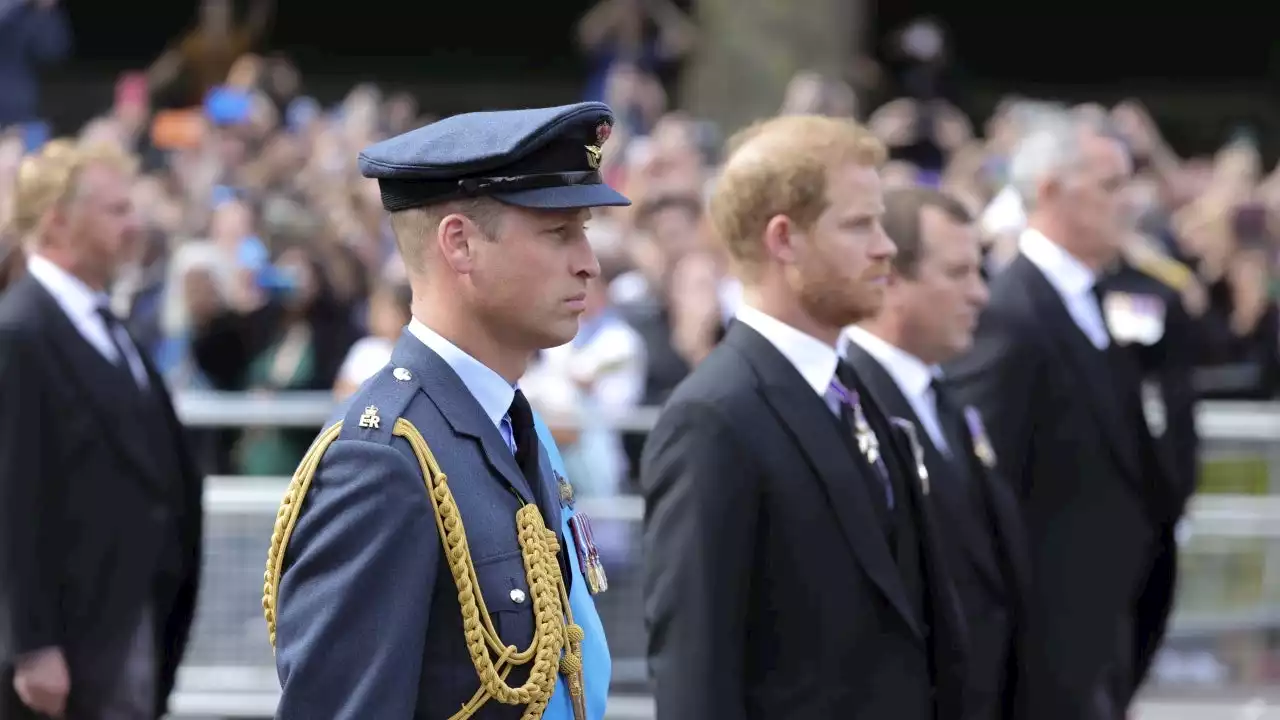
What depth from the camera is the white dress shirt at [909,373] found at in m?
5.24

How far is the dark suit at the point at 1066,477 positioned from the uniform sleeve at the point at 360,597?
127 inches

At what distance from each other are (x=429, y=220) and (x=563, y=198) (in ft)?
0.68

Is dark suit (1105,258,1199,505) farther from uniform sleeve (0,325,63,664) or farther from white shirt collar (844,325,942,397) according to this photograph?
uniform sleeve (0,325,63,664)

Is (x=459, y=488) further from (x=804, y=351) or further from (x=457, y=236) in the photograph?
(x=804, y=351)

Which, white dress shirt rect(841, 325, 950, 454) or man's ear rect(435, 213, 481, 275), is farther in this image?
white dress shirt rect(841, 325, 950, 454)

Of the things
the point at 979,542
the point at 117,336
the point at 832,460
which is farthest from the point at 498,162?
the point at 117,336

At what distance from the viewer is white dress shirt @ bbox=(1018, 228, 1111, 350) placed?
6.32 meters

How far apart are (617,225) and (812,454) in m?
6.24

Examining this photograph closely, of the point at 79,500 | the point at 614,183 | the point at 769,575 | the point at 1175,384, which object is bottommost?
the point at 614,183

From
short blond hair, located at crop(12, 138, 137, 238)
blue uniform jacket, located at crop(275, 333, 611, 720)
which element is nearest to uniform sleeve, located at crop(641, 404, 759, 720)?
blue uniform jacket, located at crop(275, 333, 611, 720)

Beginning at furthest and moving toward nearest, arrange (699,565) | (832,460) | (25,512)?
(25,512) → (832,460) → (699,565)

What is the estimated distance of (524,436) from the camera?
340 cm

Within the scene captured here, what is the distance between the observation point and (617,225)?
10422 mm

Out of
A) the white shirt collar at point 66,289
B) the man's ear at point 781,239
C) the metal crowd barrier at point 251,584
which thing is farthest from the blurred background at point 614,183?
the man's ear at point 781,239
